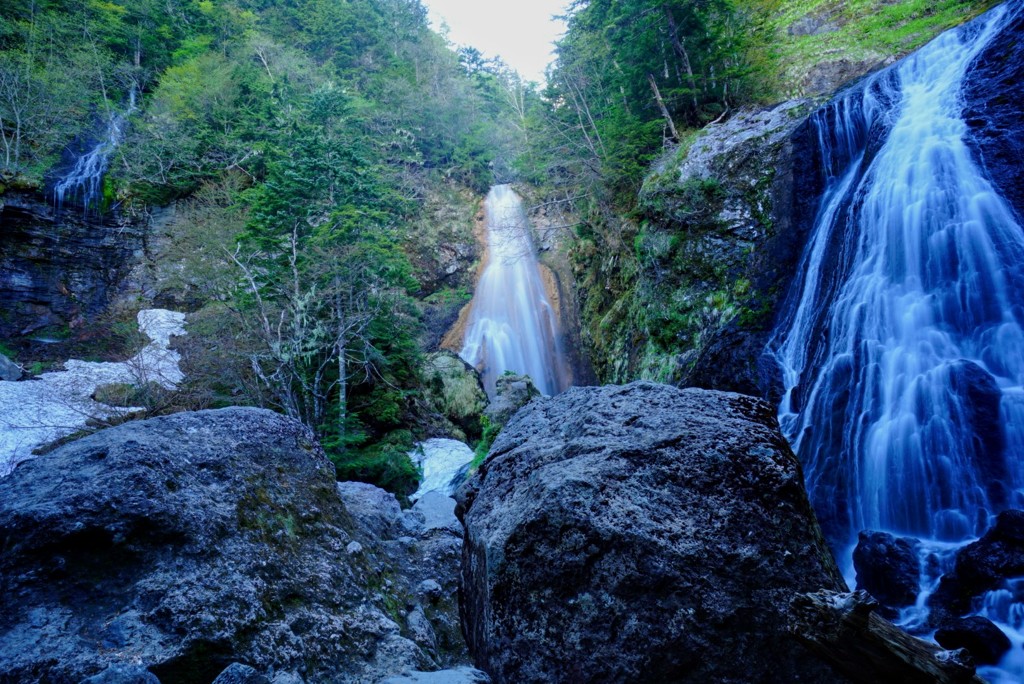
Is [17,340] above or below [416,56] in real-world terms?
below

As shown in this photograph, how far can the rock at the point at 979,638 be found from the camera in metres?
3.94

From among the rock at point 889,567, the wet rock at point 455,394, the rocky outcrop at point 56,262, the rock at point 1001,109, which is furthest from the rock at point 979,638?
the rocky outcrop at point 56,262

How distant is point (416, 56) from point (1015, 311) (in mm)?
38040

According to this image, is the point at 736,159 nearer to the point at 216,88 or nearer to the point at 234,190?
the point at 234,190

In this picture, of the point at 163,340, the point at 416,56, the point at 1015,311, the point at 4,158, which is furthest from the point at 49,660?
the point at 416,56

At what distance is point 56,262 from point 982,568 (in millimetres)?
29334

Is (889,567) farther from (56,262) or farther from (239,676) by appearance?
(56,262)

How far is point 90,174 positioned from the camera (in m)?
21.8

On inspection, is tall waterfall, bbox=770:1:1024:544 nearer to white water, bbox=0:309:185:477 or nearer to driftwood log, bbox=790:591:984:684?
driftwood log, bbox=790:591:984:684

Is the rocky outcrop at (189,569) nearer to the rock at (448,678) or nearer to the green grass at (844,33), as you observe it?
the rock at (448,678)

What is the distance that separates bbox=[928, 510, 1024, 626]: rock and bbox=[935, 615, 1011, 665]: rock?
15 centimetres

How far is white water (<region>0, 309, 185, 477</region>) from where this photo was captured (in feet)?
37.8

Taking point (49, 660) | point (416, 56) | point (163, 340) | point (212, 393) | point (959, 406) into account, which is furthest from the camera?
point (416, 56)

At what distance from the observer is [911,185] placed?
8023 millimetres
